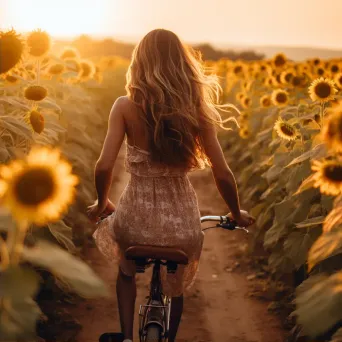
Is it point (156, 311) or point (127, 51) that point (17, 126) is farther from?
point (127, 51)

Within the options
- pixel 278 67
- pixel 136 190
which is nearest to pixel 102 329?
pixel 136 190

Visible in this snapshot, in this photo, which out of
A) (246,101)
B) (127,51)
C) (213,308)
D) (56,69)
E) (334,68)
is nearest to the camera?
(213,308)

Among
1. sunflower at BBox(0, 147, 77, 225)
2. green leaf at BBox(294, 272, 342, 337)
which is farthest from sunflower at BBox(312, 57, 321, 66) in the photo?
sunflower at BBox(0, 147, 77, 225)

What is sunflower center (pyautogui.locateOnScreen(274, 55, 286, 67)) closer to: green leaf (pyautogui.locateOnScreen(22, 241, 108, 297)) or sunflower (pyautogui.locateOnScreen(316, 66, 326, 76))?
sunflower (pyautogui.locateOnScreen(316, 66, 326, 76))

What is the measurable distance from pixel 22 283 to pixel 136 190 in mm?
1720

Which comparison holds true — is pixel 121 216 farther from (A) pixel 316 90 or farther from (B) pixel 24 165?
(A) pixel 316 90

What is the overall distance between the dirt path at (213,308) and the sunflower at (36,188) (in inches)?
114

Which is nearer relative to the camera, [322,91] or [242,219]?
[242,219]

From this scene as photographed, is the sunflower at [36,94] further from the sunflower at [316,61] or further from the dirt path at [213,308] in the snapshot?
the sunflower at [316,61]

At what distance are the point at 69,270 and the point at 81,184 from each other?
4248 millimetres

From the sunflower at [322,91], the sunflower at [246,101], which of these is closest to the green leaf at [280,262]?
the sunflower at [322,91]

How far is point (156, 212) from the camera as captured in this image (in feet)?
10.2

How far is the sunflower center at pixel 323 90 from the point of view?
463 cm

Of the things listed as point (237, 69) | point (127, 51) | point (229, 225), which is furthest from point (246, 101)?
point (127, 51)
